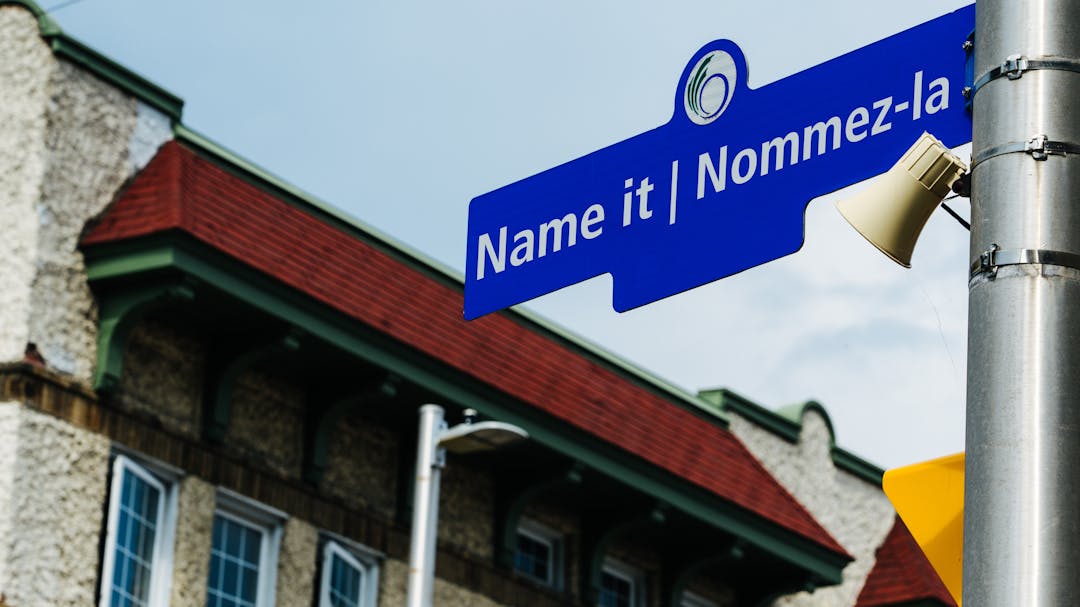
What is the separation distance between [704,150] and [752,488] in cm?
1659

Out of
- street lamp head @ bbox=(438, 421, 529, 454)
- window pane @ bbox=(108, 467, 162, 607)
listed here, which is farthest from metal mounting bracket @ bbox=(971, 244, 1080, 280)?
window pane @ bbox=(108, 467, 162, 607)

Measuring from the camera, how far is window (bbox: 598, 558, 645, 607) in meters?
20.5

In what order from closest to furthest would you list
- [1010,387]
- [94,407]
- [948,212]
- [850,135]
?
1. [1010,387]
2. [948,212]
3. [850,135]
4. [94,407]

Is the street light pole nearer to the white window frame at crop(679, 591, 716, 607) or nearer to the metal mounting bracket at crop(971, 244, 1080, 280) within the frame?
the white window frame at crop(679, 591, 716, 607)

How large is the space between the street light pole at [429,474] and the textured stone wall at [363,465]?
8.41ft

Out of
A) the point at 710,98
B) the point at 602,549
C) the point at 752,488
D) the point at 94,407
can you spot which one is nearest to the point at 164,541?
the point at 94,407

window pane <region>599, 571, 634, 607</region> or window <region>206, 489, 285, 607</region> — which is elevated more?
window pane <region>599, 571, 634, 607</region>

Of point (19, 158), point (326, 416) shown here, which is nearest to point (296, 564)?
point (326, 416)

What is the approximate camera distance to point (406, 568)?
1788 centimetres

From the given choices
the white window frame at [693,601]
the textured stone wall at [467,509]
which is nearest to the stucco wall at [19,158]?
the textured stone wall at [467,509]

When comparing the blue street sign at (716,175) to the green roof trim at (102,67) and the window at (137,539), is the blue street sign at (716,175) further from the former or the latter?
the green roof trim at (102,67)

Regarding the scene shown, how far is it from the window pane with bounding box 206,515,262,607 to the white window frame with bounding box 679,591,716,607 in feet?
20.0

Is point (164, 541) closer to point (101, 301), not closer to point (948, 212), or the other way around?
point (101, 301)

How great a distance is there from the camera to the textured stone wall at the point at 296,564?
1645 cm
